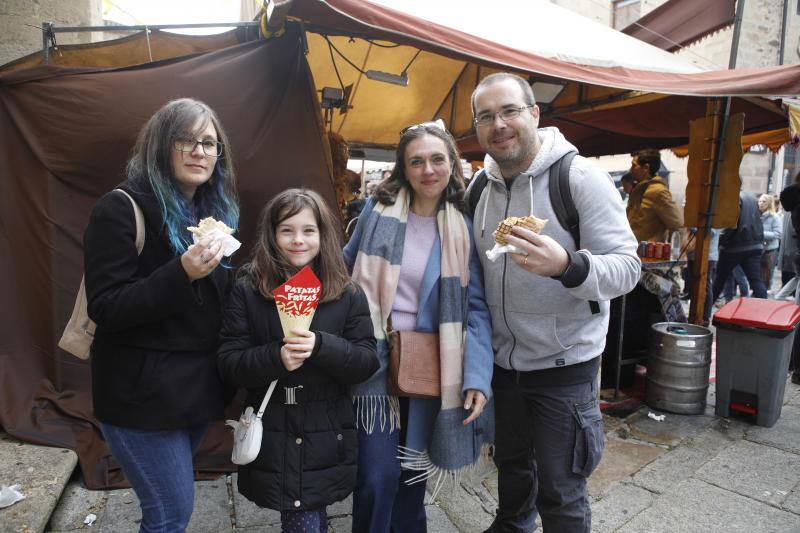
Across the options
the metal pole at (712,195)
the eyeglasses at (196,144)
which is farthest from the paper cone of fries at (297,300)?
the metal pole at (712,195)

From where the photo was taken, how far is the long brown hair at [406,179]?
2.25 meters

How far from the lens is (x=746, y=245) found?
712 cm

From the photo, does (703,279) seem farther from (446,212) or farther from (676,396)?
(446,212)

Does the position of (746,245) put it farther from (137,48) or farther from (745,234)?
(137,48)

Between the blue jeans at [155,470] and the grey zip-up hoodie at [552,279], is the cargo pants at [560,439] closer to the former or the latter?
the grey zip-up hoodie at [552,279]

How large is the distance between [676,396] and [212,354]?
4.28 m

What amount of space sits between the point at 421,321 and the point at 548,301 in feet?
1.81

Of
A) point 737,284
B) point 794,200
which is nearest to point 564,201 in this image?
point 794,200

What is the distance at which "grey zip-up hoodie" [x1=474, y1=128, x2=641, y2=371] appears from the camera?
188 centimetres

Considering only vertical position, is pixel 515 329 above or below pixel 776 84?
below

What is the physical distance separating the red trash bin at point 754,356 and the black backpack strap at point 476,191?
3.20m

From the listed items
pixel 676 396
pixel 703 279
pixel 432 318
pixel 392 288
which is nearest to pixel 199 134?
pixel 392 288

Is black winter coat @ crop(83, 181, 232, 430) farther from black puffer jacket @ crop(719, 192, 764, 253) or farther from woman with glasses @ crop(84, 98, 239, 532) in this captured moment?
black puffer jacket @ crop(719, 192, 764, 253)

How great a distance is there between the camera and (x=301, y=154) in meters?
3.50
